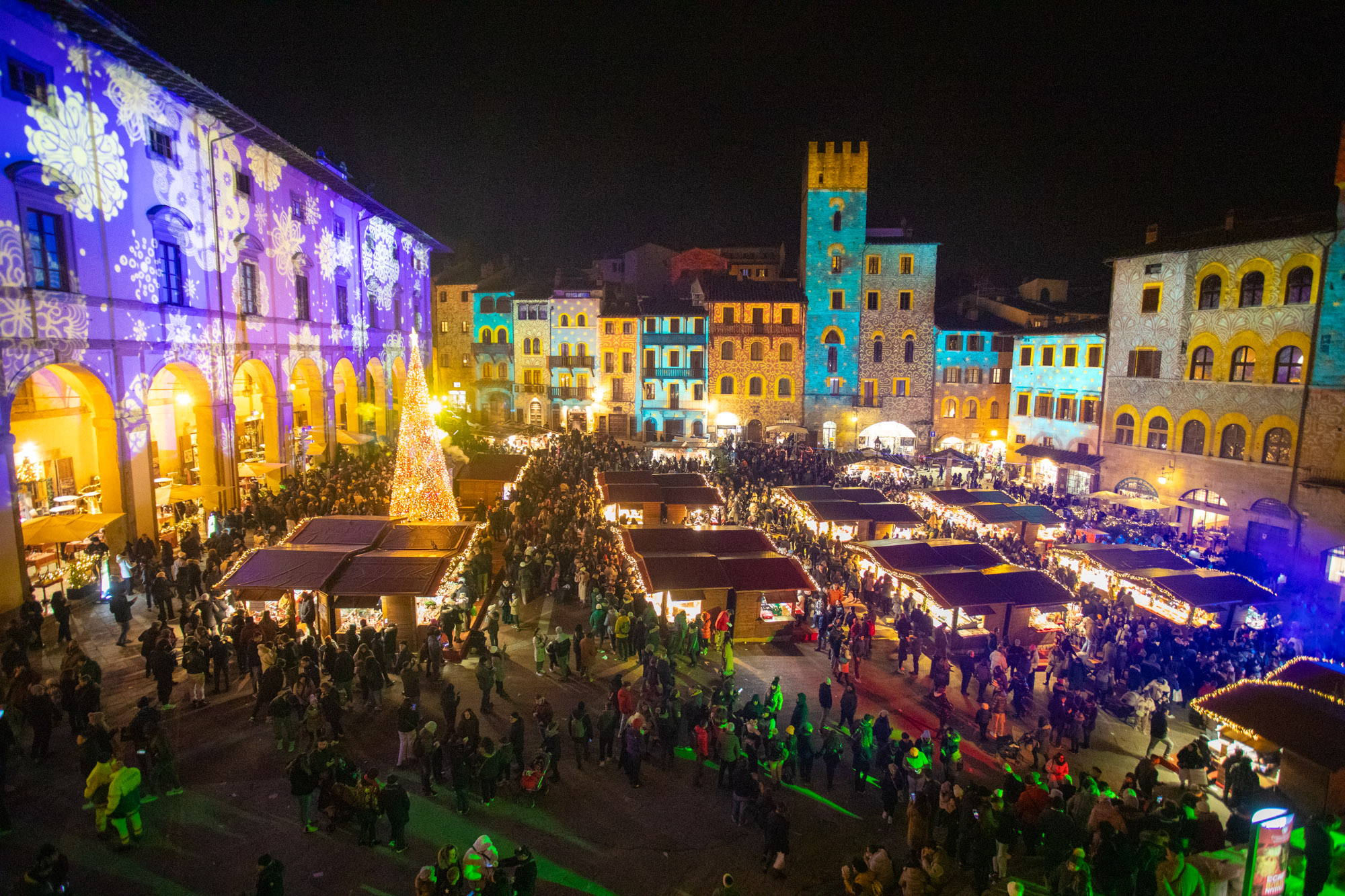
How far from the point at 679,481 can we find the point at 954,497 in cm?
881

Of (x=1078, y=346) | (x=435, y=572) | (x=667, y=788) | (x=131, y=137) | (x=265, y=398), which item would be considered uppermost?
(x=131, y=137)

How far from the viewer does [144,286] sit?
17266 mm

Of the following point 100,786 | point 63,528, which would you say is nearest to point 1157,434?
point 100,786

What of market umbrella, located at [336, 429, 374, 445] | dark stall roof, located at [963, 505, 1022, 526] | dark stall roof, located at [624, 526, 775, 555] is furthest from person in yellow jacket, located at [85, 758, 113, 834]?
market umbrella, located at [336, 429, 374, 445]

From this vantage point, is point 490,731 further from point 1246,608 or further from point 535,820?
point 1246,608

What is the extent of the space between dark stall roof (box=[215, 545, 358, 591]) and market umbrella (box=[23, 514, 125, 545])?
537 centimetres

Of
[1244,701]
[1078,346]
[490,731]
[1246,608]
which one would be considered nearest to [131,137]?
[490,731]

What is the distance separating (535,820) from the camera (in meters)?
8.54

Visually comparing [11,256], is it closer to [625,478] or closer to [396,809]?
[396,809]

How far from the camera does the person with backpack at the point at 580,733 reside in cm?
942

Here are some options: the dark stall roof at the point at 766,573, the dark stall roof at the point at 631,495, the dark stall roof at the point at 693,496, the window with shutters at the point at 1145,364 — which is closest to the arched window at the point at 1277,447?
the window with shutters at the point at 1145,364

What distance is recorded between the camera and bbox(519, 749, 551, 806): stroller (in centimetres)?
880

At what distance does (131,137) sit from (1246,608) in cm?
2763

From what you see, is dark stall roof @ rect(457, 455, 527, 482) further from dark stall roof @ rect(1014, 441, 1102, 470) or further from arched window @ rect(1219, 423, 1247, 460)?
arched window @ rect(1219, 423, 1247, 460)
